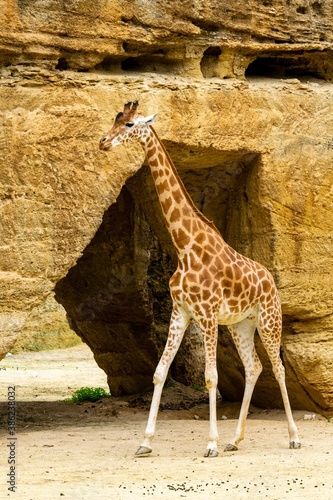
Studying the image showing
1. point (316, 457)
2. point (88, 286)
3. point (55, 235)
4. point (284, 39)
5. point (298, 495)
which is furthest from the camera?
point (88, 286)

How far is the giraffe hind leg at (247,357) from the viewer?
8688 mm

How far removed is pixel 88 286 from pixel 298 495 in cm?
597

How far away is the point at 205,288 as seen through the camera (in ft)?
27.3

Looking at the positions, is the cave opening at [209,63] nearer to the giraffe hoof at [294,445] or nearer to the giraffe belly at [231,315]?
the giraffe belly at [231,315]

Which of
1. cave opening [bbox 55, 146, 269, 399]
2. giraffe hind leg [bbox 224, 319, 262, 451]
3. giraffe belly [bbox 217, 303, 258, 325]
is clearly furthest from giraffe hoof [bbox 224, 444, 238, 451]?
cave opening [bbox 55, 146, 269, 399]

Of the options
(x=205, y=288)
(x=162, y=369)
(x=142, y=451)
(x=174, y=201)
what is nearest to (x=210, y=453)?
(x=142, y=451)

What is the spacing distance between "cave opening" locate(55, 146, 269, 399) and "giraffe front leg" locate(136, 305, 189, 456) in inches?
86.1

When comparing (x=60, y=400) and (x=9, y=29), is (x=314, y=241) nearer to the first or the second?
(x=9, y=29)

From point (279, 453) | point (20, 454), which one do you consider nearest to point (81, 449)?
point (20, 454)

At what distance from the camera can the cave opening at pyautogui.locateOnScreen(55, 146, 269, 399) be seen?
10.5 meters

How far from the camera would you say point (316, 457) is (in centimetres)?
809

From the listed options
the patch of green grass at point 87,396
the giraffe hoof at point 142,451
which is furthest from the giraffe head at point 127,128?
the patch of green grass at point 87,396

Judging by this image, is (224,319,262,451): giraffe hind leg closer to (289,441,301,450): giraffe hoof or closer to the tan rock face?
(289,441,301,450): giraffe hoof

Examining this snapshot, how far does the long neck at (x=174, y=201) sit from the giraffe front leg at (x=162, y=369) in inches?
22.9
